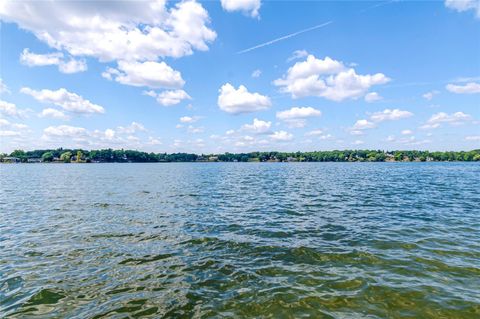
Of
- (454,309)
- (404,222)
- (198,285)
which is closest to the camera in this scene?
(454,309)

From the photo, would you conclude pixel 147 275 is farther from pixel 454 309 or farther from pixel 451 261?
pixel 451 261

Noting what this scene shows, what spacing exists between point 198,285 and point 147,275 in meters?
2.46

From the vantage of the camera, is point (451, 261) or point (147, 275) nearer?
point (147, 275)

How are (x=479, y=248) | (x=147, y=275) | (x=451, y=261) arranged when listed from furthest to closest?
(x=479, y=248)
(x=451, y=261)
(x=147, y=275)

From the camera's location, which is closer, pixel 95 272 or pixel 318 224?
pixel 95 272

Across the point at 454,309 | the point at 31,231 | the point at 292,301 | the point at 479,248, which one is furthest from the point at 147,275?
the point at 479,248

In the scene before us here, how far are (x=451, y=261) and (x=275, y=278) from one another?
8330 millimetres

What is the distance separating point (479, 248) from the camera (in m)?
14.7

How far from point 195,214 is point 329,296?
16.5 meters

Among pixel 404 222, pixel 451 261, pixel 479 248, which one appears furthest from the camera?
pixel 404 222

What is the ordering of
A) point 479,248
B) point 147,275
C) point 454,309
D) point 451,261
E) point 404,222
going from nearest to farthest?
point 454,309 → point 147,275 → point 451,261 → point 479,248 → point 404,222

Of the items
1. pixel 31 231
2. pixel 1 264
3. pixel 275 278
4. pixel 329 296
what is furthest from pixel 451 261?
pixel 31 231

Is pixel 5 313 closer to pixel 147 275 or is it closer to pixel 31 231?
pixel 147 275

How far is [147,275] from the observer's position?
1174 cm
